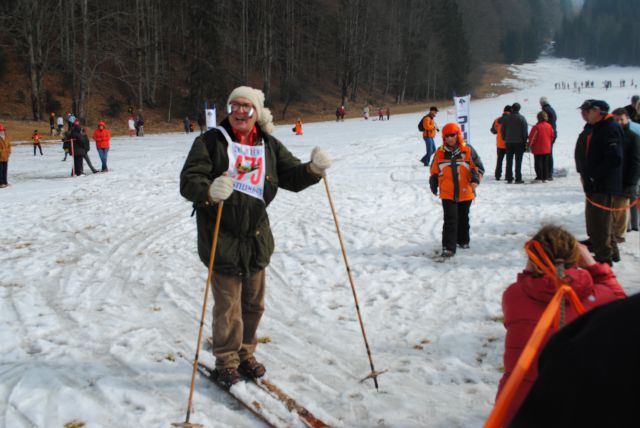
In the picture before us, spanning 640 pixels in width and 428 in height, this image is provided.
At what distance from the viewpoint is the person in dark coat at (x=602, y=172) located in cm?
615

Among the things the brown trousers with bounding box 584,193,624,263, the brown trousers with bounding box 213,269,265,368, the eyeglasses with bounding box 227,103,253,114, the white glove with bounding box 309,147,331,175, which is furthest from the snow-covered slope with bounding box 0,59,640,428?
the eyeglasses with bounding box 227,103,253,114

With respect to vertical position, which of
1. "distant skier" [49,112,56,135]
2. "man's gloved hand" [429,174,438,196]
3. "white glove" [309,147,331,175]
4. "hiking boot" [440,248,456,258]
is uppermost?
"distant skier" [49,112,56,135]

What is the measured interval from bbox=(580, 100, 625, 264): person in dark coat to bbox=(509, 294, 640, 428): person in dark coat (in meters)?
5.89

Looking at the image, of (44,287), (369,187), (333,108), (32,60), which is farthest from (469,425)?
(333,108)

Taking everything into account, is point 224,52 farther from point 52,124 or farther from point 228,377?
point 228,377

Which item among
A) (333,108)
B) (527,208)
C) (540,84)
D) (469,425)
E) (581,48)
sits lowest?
(469,425)

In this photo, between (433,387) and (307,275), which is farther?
(307,275)

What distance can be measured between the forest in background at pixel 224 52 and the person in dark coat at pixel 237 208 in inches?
1443

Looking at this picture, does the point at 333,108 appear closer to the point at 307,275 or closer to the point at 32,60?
the point at 32,60

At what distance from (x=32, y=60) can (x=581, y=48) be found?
14667 centimetres

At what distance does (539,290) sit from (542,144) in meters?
11.2

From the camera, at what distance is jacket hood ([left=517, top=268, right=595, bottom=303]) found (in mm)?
2475

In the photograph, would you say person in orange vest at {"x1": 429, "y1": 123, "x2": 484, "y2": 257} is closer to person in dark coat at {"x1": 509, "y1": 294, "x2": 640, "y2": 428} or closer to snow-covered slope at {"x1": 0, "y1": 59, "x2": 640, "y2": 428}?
snow-covered slope at {"x1": 0, "y1": 59, "x2": 640, "y2": 428}

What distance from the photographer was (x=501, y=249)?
790 centimetres
